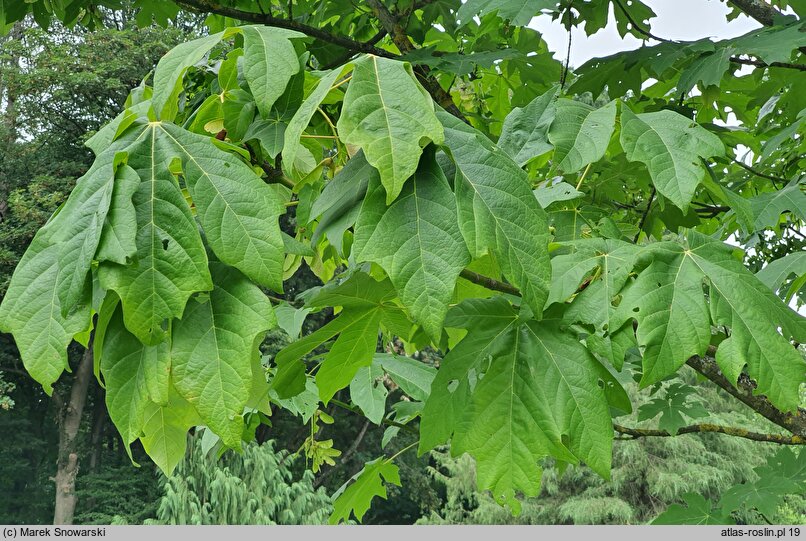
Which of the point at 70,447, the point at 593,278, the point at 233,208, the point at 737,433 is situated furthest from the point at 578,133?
the point at 70,447

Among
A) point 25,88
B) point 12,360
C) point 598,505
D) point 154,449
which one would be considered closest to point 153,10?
point 154,449

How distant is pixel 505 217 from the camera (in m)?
0.65

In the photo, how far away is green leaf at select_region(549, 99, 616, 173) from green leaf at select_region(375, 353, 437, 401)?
2.45 feet

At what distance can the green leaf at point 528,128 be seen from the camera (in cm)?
88

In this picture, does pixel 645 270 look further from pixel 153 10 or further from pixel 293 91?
pixel 153 10

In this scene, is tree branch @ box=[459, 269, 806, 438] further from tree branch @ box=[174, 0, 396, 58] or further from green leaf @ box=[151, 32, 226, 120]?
tree branch @ box=[174, 0, 396, 58]

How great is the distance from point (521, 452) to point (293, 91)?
456 millimetres

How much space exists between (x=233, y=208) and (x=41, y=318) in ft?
0.59

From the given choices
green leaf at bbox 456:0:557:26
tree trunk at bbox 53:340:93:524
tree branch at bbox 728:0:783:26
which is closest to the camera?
green leaf at bbox 456:0:557:26

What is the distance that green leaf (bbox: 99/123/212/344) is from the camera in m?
0.60

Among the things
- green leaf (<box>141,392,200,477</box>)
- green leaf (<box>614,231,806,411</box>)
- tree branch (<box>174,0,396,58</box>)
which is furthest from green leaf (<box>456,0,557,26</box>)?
green leaf (<box>141,392,200,477</box>)

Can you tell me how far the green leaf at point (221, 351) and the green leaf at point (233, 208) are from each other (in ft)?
0.09

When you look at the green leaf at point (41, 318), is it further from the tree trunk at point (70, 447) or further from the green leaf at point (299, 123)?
the tree trunk at point (70, 447)

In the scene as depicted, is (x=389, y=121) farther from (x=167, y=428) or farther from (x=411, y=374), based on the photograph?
(x=411, y=374)
